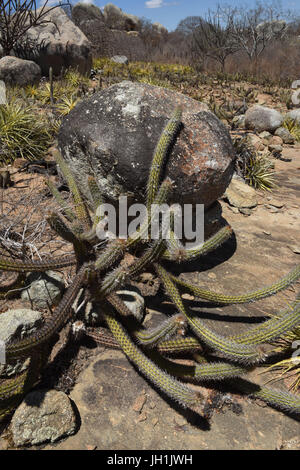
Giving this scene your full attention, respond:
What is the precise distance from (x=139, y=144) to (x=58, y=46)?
398 inches

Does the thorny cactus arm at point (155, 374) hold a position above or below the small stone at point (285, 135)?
below

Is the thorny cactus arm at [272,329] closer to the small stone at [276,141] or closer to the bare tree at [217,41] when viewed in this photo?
the small stone at [276,141]

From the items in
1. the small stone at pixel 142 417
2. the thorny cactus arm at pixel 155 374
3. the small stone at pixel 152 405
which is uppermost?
the thorny cactus arm at pixel 155 374

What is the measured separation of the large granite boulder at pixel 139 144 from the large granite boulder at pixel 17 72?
6383 mm

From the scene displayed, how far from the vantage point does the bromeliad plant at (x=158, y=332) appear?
208 centimetres

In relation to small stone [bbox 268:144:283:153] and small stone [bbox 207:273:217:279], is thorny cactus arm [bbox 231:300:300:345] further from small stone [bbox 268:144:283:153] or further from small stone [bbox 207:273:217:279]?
small stone [bbox 268:144:283:153]

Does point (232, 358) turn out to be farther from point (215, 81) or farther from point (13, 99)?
point (215, 81)

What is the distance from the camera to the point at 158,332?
220 centimetres

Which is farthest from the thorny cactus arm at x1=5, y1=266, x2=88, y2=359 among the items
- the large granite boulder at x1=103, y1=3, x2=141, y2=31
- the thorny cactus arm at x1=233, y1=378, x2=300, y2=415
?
the large granite boulder at x1=103, y1=3, x2=141, y2=31

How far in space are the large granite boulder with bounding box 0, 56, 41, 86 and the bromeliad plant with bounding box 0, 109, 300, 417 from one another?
798 cm

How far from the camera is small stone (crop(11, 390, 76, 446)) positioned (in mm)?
1947

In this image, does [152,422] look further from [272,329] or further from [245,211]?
[245,211]

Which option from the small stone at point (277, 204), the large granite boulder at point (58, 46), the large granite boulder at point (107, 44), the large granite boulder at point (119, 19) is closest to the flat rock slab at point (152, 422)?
the small stone at point (277, 204)
